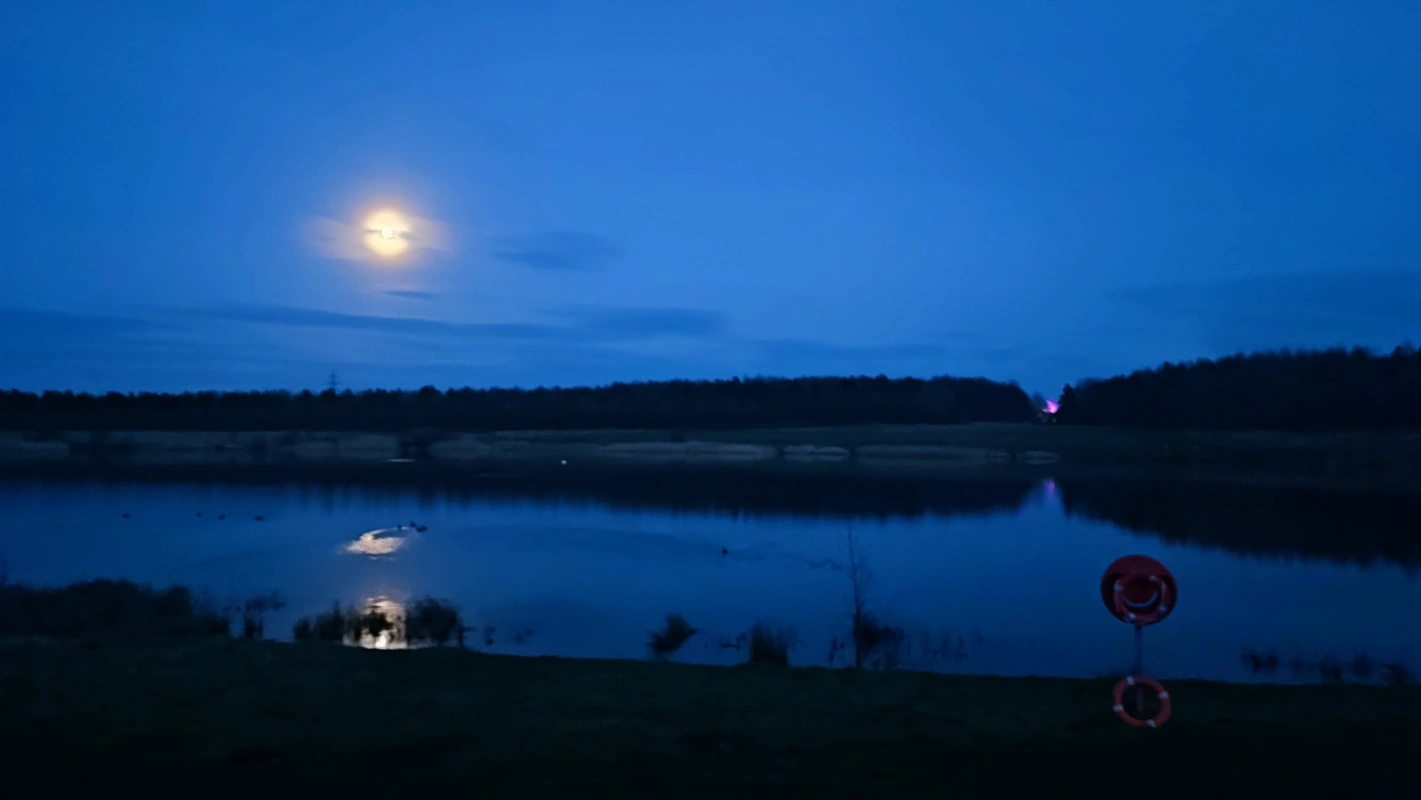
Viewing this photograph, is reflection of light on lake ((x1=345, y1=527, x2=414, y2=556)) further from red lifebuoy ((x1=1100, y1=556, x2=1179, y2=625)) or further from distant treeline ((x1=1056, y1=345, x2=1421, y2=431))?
distant treeline ((x1=1056, y1=345, x2=1421, y2=431))

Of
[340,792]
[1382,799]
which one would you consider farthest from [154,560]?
[1382,799]

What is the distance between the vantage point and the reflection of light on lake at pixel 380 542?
68.3ft

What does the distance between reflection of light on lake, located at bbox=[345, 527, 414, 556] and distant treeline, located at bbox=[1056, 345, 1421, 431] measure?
45620mm

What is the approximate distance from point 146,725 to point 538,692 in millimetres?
2055

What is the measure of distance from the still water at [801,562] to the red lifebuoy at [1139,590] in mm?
4846

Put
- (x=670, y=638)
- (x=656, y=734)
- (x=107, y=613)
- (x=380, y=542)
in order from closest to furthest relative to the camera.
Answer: (x=656, y=734), (x=107, y=613), (x=670, y=638), (x=380, y=542)

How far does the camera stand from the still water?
12.4 m

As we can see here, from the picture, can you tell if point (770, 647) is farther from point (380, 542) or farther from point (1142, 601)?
point (380, 542)

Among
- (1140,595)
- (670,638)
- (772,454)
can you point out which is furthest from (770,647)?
(772,454)

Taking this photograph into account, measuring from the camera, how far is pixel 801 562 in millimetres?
19359

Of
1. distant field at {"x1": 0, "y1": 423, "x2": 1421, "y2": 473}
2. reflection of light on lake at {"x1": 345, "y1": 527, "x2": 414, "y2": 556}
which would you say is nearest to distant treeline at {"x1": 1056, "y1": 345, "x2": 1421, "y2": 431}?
distant field at {"x1": 0, "y1": 423, "x2": 1421, "y2": 473}

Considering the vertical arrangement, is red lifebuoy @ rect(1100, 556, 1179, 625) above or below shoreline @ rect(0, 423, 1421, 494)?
below

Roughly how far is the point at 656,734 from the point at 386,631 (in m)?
7.23

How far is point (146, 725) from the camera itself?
5.31 m
